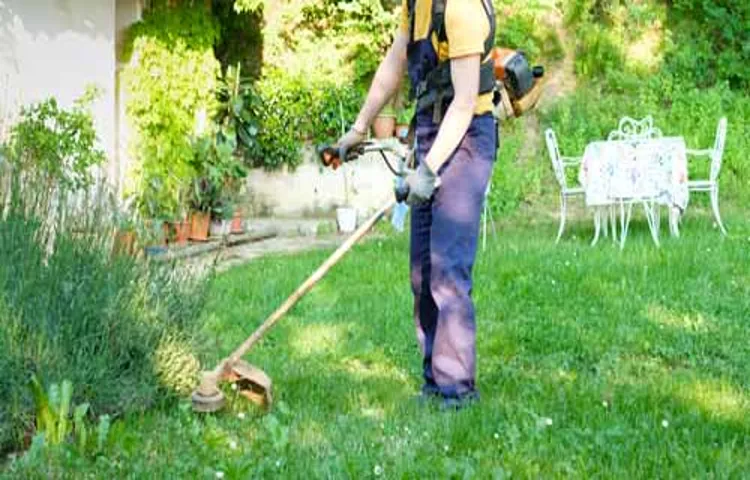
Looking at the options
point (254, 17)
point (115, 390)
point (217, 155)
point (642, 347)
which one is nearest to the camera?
point (115, 390)

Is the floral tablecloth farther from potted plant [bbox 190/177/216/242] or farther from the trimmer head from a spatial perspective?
the trimmer head

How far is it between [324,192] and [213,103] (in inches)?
57.0

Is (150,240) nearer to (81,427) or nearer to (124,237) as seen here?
(124,237)

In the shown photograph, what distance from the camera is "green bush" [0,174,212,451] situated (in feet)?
8.68

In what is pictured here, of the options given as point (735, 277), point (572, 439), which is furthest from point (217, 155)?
point (572, 439)

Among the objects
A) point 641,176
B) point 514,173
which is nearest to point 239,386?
point 641,176

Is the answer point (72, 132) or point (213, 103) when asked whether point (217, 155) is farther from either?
point (72, 132)

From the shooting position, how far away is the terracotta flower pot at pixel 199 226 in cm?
760

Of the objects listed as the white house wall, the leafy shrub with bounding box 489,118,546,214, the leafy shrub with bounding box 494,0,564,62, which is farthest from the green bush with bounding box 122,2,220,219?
the leafy shrub with bounding box 494,0,564,62

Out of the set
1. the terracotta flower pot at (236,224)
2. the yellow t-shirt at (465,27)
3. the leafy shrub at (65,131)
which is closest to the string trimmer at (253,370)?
the yellow t-shirt at (465,27)

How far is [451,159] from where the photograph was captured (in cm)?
290

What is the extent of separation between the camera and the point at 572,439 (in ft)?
8.70

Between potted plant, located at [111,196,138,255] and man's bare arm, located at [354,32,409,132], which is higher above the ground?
man's bare arm, located at [354,32,409,132]

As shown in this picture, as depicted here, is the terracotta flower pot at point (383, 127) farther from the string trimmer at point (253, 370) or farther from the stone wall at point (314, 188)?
the string trimmer at point (253, 370)
